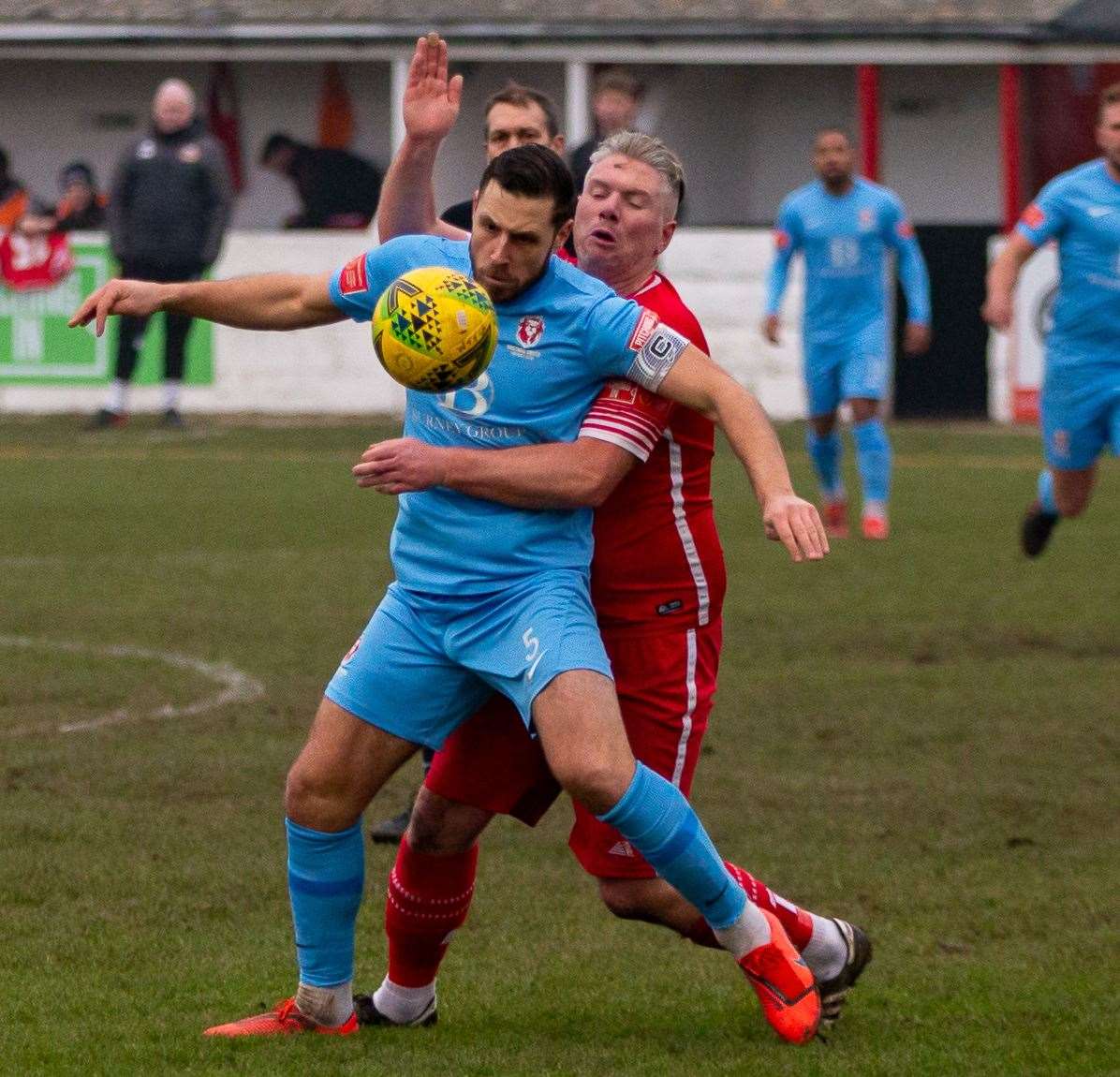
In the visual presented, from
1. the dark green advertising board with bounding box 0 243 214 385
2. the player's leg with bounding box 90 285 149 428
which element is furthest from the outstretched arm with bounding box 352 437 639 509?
the dark green advertising board with bounding box 0 243 214 385

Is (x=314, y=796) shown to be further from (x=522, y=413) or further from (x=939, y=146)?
(x=939, y=146)

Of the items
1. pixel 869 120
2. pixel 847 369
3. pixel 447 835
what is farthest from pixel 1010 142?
pixel 447 835

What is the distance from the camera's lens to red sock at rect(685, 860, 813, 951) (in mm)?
5141

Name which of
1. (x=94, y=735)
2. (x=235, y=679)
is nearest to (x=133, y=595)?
(x=235, y=679)

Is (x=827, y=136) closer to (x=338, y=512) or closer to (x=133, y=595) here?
(x=338, y=512)

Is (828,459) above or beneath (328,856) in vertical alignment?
above

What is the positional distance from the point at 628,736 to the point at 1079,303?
5643 mm

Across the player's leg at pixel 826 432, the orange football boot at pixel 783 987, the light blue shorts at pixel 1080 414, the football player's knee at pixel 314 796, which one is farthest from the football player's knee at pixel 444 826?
the player's leg at pixel 826 432

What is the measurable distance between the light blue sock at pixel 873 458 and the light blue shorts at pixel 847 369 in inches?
8.5

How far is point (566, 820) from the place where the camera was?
721 centimetres

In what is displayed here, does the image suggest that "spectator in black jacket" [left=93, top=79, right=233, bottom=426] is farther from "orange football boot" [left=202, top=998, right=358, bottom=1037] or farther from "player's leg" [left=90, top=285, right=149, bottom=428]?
"orange football boot" [left=202, top=998, right=358, bottom=1037]

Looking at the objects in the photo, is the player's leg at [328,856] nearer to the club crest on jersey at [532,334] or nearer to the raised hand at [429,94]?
the club crest on jersey at [532,334]

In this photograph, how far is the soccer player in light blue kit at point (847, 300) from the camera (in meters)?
14.2

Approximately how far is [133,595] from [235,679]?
2.30 metres
